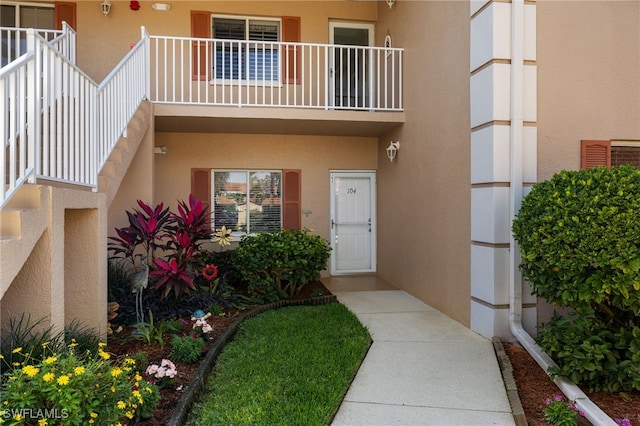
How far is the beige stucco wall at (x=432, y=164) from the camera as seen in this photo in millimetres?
5113

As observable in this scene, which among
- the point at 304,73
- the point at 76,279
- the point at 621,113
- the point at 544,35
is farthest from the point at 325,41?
the point at 76,279

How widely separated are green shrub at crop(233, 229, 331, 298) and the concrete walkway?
1.24 m

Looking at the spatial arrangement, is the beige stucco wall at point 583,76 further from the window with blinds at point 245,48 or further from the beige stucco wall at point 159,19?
the window with blinds at point 245,48

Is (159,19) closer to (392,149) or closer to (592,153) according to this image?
(392,149)

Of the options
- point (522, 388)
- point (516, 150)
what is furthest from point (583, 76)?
point (522, 388)

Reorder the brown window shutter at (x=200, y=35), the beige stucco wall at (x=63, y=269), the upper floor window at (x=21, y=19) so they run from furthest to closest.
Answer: the brown window shutter at (x=200, y=35)
the upper floor window at (x=21, y=19)
the beige stucco wall at (x=63, y=269)

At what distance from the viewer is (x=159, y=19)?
8062 mm

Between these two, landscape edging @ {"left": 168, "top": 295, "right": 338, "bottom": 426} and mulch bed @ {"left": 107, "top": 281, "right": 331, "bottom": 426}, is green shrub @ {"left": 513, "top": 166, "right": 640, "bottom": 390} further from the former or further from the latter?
mulch bed @ {"left": 107, "top": 281, "right": 331, "bottom": 426}

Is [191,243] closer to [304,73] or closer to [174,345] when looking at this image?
[174,345]

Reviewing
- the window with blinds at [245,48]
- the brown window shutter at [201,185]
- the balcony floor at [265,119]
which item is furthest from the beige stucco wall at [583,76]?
the brown window shutter at [201,185]

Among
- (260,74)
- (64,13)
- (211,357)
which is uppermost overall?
(64,13)

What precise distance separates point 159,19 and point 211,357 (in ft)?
22.8

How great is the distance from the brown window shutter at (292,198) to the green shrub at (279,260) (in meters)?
1.97

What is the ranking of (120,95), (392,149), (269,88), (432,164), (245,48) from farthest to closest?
1. (245,48)
2. (269,88)
3. (392,149)
4. (432,164)
5. (120,95)
